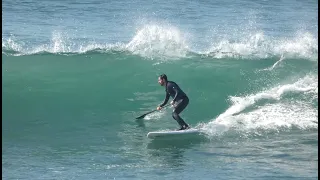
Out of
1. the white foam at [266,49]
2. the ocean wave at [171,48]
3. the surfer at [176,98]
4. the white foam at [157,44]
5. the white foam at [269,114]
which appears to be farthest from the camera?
the white foam at [266,49]

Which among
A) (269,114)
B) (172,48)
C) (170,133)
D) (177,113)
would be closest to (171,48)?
(172,48)

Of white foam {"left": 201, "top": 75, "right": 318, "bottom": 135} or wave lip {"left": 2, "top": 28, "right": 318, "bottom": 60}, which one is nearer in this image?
white foam {"left": 201, "top": 75, "right": 318, "bottom": 135}

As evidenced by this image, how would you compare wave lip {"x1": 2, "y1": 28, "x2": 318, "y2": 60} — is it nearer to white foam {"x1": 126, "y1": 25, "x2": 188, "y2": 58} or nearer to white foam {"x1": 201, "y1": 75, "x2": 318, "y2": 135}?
white foam {"x1": 126, "y1": 25, "x2": 188, "y2": 58}

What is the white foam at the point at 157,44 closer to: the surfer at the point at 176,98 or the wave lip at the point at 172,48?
the wave lip at the point at 172,48

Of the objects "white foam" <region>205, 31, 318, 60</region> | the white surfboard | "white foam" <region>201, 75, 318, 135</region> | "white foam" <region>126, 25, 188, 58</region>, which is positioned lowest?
"white foam" <region>201, 75, 318, 135</region>

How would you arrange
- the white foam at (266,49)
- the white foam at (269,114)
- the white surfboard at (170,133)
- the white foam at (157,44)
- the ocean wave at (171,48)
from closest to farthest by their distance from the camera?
the white surfboard at (170,133)
the white foam at (269,114)
the white foam at (157,44)
the ocean wave at (171,48)
the white foam at (266,49)

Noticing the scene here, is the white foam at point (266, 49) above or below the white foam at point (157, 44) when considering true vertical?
below

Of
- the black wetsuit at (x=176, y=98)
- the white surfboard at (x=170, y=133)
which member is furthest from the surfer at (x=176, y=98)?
the white surfboard at (x=170, y=133)

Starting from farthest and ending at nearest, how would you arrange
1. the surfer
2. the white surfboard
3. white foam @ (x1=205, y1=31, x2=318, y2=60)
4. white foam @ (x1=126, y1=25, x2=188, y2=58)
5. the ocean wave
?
white foam @ (x1=205, y1=31, x2=318, y2=60), the ocean wave, white foam @ (x1=126, y1=25, x2=188, y2=58), the surfer, the white surfboard

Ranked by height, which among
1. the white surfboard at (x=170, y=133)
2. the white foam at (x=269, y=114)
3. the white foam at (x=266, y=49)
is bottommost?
the white foam at (x=269, y=114)

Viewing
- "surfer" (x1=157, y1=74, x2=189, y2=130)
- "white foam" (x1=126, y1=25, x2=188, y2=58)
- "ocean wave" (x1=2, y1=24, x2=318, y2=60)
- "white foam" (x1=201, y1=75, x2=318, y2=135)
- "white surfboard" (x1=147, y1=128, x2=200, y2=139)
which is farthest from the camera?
"ocean wave" (x1=2, y1=24, x2=318, y2=60)

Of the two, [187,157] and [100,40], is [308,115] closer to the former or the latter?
[187,157]

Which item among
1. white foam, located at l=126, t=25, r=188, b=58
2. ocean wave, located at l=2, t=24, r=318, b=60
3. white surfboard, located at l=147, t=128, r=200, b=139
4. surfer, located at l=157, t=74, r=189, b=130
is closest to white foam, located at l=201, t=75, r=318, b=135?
white surfboard, located at l=147, t=128, r=200, b=139

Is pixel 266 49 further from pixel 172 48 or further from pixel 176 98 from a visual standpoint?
pixel 176 98
